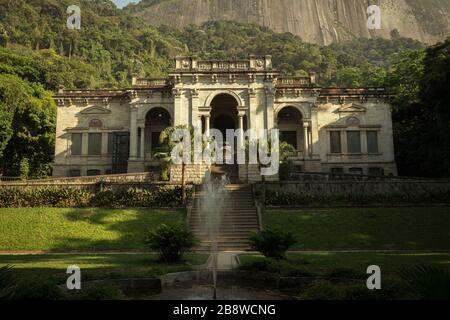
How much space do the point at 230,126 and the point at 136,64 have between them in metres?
68.0

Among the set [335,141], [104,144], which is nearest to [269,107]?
[335,141]

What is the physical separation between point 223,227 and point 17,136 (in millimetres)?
29819

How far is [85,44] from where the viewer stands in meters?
103

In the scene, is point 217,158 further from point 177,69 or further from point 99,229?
point 99,229

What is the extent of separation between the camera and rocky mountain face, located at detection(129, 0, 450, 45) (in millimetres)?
167750

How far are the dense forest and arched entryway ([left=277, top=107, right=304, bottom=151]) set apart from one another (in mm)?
10481

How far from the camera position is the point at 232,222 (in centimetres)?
2572

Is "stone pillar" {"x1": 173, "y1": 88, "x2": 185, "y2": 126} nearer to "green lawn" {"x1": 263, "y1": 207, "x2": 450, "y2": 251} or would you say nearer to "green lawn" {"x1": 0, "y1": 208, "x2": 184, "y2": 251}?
"green lawn" {"x1": 0, "y1": 208, "x2": 184, "y2": 251}

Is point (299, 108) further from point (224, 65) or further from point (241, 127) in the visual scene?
point (224, 65)

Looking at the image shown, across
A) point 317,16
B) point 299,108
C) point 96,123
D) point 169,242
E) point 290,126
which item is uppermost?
point 317,16

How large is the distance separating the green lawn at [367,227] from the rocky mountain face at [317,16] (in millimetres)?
148802

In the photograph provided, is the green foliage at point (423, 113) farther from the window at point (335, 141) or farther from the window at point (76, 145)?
the window at point (76, 145)

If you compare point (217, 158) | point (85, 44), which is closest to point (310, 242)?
point (217, 158)

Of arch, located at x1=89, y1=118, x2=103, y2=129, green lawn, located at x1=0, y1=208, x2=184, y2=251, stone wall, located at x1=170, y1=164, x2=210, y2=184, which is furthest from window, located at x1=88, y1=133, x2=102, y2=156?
green lawn, located at x1=0, y1=208, x2=184, y2=251
